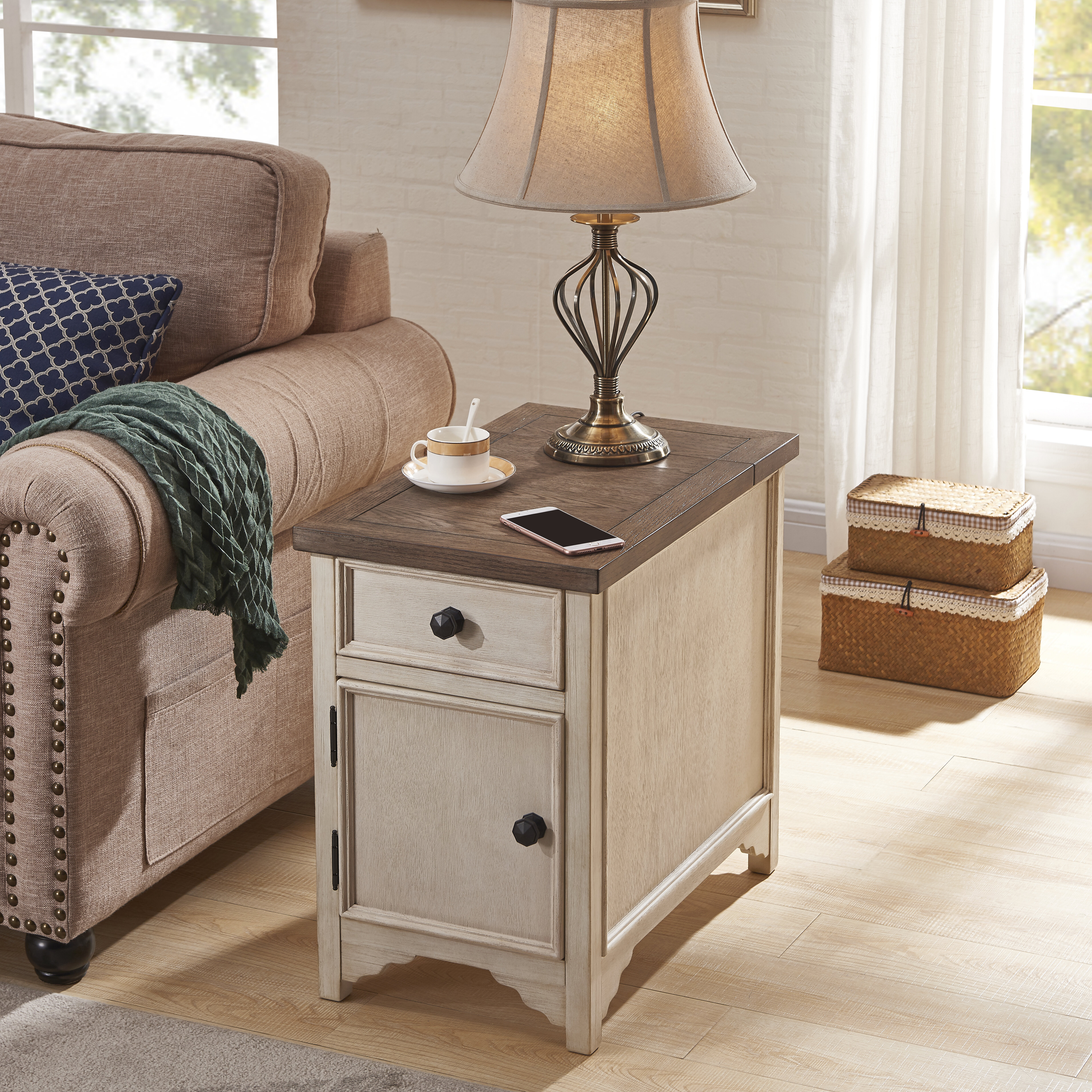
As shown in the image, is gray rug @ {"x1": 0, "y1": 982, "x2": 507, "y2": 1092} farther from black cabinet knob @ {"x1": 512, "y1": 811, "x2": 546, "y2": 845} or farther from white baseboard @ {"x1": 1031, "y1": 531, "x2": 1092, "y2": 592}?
white baseboard @ {"x1": 1031, "y1": 531, "x2": 1092, "y2": 592}

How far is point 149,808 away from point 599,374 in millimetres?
779

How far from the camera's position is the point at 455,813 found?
189 centimetres

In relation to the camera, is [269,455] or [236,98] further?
[236,98]

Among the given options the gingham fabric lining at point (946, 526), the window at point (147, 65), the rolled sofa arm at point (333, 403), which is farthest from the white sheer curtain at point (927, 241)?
the window at point (147, 65)

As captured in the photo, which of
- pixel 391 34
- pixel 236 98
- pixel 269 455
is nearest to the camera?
pixel 269 455

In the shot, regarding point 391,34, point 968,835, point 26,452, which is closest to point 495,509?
point 26,452

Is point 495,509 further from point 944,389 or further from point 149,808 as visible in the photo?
point 944,389

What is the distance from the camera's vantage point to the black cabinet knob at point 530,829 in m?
1.83

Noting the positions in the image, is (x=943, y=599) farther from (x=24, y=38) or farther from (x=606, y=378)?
(x=24, y=38)

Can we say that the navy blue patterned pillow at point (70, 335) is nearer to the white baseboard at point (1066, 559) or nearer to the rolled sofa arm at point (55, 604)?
the rolled sofa arm at point (55, 604)

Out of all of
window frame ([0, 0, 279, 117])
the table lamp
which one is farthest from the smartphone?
window frame ([0, 0, 279, 117])

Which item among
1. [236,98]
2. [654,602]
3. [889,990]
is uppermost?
[236,98]

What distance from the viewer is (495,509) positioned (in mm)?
1923

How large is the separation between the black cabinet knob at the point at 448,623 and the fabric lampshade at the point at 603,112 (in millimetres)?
460
